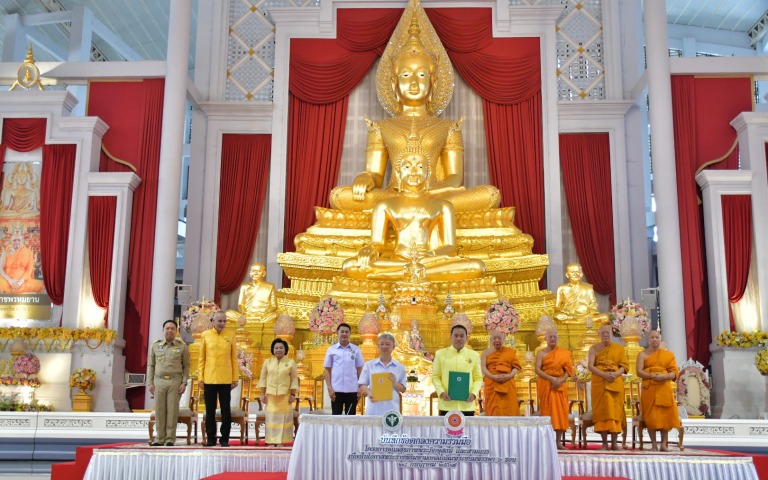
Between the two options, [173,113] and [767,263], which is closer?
[767,263]

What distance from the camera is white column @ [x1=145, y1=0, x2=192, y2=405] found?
9.09 metres

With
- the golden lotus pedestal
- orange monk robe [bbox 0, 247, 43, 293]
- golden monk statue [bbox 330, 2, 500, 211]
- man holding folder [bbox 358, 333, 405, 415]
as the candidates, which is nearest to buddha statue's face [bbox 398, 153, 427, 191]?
golden monk statue [bbox 330, 2, 500, 211]

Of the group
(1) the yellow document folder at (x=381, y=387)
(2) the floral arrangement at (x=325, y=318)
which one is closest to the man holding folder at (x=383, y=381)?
(1) the yellow document folder at (x=381, y=387)

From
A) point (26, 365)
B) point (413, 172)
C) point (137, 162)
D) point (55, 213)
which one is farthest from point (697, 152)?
point (26, 365)

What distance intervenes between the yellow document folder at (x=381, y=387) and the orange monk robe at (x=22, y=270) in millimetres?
5647

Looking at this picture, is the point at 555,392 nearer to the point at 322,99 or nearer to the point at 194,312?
the point at 194,312

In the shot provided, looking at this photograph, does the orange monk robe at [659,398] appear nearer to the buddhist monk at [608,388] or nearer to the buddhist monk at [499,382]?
the buddhist monk at [608,388]

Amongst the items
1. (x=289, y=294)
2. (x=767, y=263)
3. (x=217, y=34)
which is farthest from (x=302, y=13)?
(x=767, y=263)

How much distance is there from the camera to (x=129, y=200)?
9617 millimetres

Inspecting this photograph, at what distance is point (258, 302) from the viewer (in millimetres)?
8828

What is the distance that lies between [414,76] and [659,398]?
18.9 ft

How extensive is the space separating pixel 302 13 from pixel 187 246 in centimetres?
329

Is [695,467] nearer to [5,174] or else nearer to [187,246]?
[187,246]

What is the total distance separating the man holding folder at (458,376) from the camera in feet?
17.1
